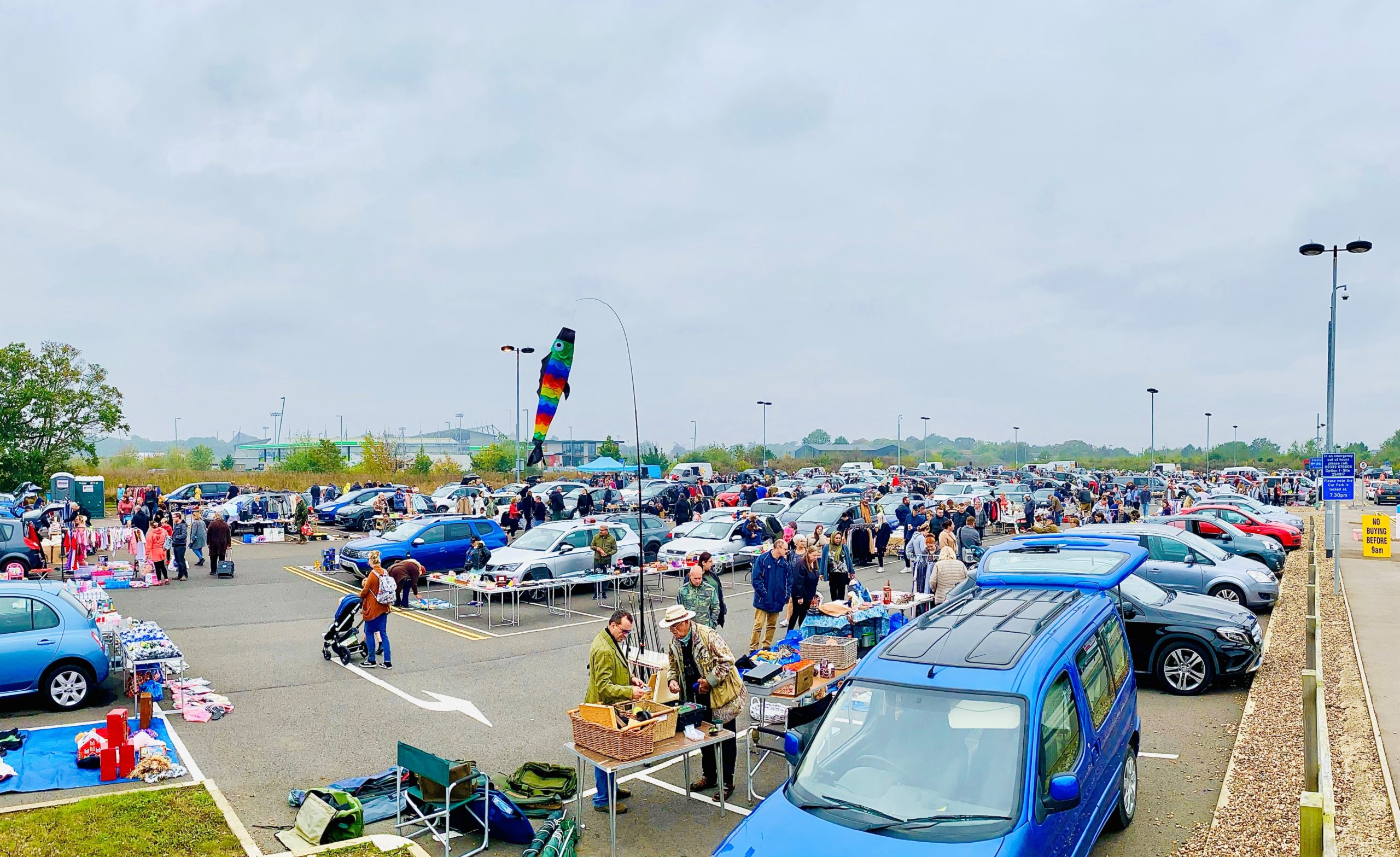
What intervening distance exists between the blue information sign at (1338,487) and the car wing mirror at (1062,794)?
632 inches

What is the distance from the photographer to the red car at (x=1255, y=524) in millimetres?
25203

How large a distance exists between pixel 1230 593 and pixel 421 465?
197 ft

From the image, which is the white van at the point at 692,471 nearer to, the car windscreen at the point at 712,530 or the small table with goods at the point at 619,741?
the car windscreen at the point at 712,530

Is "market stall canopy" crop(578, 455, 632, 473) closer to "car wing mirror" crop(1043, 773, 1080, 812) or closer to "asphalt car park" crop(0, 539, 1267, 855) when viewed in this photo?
"asphalt car park" crop(0, 539, 1267, 855)

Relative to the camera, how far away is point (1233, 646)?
35.1ft

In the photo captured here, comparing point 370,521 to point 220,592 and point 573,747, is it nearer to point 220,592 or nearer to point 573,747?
point 220,592

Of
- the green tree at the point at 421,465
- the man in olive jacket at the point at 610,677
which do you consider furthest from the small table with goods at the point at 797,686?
the green tree at the point at 421,465

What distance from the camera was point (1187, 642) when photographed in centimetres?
1081

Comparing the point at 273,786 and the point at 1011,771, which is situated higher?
the point at 1011,771

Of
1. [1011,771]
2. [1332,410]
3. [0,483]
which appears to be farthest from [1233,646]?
[0,483]

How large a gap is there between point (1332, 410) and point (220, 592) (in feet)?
93.8

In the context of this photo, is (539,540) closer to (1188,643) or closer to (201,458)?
(1188,643)

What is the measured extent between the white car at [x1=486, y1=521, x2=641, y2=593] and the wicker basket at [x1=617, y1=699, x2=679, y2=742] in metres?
10.1

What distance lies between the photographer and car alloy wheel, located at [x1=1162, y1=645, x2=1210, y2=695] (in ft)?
35.3
